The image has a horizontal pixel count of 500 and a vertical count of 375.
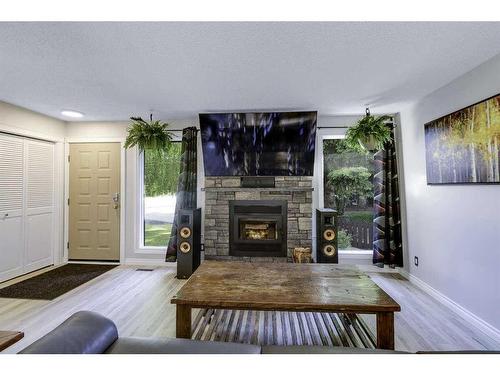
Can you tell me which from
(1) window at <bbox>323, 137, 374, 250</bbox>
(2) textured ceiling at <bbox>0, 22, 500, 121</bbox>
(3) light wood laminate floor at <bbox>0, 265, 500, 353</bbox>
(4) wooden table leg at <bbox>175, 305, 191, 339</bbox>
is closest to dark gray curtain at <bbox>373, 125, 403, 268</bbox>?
(1) window at <bbox>323, 137, 374, 250</bbox>

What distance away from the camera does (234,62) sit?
2.19m

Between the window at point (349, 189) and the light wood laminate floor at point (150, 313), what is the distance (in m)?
0.78

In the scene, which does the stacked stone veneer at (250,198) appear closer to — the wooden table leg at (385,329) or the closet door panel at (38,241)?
the wooden table leg at (385,329)

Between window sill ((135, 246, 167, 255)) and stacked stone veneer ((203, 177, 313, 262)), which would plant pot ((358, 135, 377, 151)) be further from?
window sill ((135, 246, 167, 255))

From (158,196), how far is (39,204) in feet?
5.51

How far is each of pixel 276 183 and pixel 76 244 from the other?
341 cm

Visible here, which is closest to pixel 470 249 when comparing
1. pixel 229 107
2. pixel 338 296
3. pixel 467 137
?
pixel 467 137

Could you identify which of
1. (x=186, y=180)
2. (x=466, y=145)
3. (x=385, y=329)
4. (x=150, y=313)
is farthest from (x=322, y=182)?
(x=150, y=313)

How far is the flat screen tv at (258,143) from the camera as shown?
3699 millimetres

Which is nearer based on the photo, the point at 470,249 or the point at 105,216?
the point at 470,249

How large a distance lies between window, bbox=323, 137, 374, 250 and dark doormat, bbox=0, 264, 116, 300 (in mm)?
3600

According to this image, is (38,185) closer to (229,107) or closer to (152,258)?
(152,258)

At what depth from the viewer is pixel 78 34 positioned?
1.77 meters
